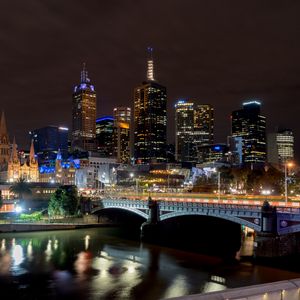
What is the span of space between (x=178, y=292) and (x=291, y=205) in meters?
27.2

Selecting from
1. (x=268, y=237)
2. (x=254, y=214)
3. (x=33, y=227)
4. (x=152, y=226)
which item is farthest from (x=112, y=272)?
(x=33, y=227)

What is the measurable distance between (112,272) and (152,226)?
29.8 metres

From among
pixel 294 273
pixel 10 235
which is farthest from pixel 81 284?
pixel 10 235

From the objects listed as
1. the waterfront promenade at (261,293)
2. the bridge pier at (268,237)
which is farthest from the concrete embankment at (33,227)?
the waterfront promenade at (261,293)

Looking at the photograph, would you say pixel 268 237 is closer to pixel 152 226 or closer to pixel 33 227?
pixel 152 226

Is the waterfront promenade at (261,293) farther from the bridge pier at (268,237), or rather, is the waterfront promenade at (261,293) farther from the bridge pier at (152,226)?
the bridge pier at (152,226)

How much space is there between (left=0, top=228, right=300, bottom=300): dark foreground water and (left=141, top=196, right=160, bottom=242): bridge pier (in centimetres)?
557

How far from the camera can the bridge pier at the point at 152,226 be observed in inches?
3351

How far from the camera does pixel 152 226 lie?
85062mm

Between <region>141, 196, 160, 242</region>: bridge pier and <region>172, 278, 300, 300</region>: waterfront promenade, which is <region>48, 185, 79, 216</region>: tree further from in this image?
<region>172, 278, 300, 300</region>: waterfront promenade

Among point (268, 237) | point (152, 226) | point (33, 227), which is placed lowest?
point (33, 227)

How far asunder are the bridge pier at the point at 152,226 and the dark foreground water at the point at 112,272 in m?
5.57

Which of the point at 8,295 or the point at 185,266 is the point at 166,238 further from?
the point at 8,295

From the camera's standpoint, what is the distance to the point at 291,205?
213 ft
